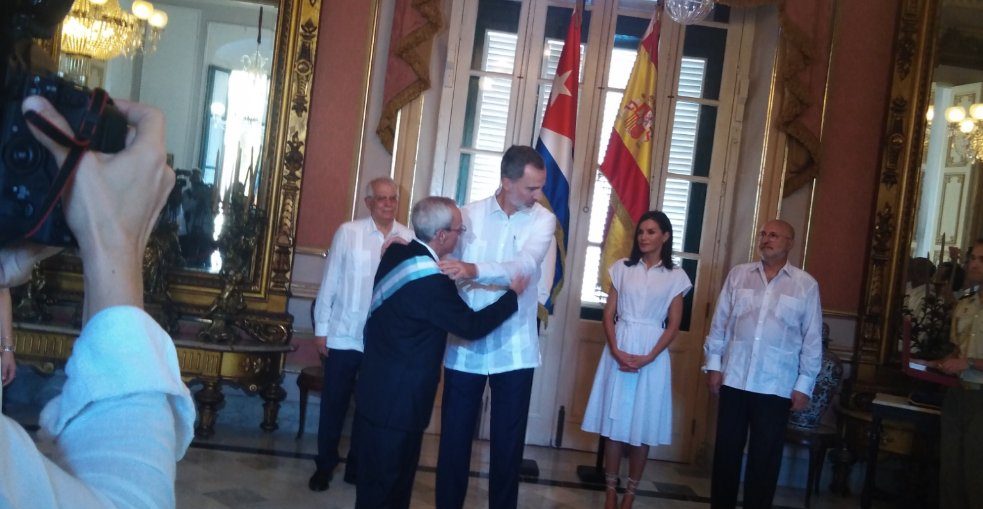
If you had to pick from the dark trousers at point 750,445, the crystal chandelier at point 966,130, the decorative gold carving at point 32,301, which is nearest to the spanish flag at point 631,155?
the dark trousers at point 750,445

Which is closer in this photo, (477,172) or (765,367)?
(765,367)

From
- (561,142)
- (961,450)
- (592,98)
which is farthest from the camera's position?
(592,98)

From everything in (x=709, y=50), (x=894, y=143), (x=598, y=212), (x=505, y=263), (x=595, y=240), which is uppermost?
(x=709, y=50)

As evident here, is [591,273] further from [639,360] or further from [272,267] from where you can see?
[272,267]

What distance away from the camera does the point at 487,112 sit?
5996 mm

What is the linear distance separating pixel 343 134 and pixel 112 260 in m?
5.05

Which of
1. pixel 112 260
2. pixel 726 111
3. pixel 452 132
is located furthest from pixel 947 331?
pixel 112 260

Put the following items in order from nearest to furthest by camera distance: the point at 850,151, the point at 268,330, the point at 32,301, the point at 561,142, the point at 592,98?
the point at 561,142 < the point at 32,301 < the point at 268,330 < the point at 850,151 < the point at 592,98

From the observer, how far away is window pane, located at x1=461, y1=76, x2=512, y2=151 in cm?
599

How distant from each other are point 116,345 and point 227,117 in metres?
5.22

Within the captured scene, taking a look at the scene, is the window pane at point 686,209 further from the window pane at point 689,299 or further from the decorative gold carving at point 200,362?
the decorative gold carving at point 200,362

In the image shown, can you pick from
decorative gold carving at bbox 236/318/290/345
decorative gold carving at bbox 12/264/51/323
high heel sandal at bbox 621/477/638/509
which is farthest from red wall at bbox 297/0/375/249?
high heel sandal at bbox 621/477/638/509

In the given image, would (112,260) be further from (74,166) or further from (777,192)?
(777,192)

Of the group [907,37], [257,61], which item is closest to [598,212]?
[907,37]
